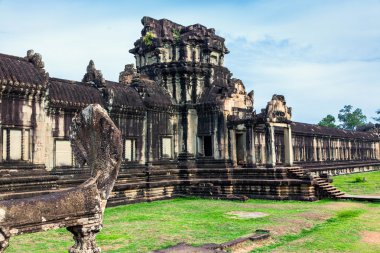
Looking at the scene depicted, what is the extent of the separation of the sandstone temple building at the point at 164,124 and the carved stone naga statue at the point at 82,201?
7.77 meters

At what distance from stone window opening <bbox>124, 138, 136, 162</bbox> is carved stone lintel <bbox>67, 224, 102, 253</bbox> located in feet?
42.0

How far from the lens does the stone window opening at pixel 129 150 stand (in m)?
19.5

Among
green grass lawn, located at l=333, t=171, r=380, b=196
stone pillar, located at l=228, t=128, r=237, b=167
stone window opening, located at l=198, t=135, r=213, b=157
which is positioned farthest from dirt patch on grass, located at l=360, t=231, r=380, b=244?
stone window opening, located at l=198, t=135, r=213, b=157

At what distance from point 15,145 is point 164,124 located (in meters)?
8.96

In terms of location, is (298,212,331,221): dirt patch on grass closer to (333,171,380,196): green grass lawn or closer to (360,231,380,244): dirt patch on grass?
(360,231,380,244): dirt patch on grass

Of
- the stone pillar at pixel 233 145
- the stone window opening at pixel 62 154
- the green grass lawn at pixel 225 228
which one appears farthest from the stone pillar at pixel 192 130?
the stone window opening at pixel 62 154

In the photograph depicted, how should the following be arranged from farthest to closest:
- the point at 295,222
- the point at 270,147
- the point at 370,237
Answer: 1. the point at 270,147
2. the point at 295,222
3. the point at 370,237

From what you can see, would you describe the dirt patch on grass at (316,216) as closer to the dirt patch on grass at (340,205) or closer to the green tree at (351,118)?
the dirt patch on grass at (340,205)

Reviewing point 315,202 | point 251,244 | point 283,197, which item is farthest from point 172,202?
point 251,244

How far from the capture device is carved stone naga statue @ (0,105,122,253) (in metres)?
5.73

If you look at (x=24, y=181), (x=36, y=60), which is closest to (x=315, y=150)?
(x=36, y=60)

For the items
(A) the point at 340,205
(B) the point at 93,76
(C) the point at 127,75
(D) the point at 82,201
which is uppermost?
(C) the point at 127,75

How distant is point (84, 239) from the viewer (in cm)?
665

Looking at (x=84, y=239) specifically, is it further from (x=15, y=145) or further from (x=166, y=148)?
(x=166, y=148)
